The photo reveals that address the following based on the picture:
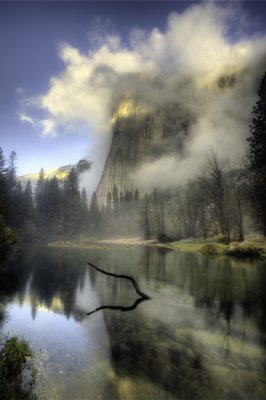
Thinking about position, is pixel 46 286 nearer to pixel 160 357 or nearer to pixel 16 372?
pixel 16 372

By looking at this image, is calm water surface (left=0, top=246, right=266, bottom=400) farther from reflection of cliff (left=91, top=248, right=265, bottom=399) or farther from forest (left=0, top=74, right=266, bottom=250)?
forest (left=0, top=74, right=266, bottom=250)

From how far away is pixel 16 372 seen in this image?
314 inches

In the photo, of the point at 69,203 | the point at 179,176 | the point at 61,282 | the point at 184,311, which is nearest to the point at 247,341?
the point at 184,311

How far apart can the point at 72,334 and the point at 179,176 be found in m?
144

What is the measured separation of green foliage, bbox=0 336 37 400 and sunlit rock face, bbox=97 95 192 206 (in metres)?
153

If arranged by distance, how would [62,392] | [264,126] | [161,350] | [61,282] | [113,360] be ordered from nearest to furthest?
[62,392]
[113,360]
[161,350]
[61,282]
[264,126]

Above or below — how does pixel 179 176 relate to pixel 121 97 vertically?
below

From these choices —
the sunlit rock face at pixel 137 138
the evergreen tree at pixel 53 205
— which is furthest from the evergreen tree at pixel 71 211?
the sunlit rock face at pixel 137 138

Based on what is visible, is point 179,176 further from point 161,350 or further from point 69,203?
point 161,350

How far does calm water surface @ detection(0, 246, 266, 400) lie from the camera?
7.47m

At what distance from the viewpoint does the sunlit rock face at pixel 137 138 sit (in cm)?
15925

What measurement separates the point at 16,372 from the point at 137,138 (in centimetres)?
17520

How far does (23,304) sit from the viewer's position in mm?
15766

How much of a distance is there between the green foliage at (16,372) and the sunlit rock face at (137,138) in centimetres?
15333
